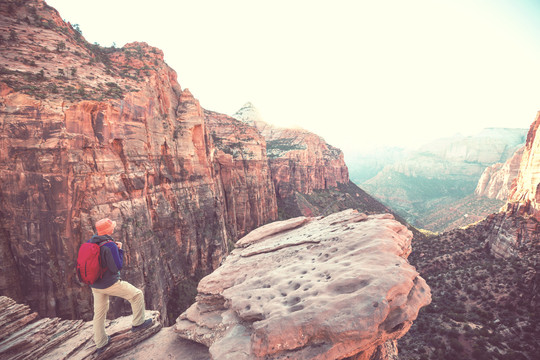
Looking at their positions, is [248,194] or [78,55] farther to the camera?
[248,194]

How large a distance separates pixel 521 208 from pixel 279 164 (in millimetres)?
44837

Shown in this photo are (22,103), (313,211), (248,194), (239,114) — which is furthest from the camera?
(239,114)

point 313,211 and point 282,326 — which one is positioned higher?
point 282,326

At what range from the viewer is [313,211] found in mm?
56156

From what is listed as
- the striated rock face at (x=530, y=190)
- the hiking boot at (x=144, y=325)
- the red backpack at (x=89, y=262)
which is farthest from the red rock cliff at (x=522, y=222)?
the red backpack at (x=89, y=262)

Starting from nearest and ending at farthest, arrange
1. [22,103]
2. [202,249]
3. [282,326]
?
[282,326] → [22,103] → [202,249]

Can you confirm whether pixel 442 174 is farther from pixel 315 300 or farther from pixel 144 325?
pixel 144 325

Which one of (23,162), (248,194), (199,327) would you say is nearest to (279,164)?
(248,194)

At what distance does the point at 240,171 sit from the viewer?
39.3 m

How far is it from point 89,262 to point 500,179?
130258mm

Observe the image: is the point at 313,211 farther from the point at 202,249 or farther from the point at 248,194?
the point at 202,249

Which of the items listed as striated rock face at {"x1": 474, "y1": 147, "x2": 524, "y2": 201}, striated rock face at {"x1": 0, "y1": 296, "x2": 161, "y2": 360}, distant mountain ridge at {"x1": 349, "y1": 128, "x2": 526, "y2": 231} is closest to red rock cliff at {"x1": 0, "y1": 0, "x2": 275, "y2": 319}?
striated rock face at {"x1": 0, "y1": 296, "x2": 161, "y2": 360}

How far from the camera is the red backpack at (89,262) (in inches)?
194

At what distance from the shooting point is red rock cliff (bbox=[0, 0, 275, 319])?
41.7 feet
